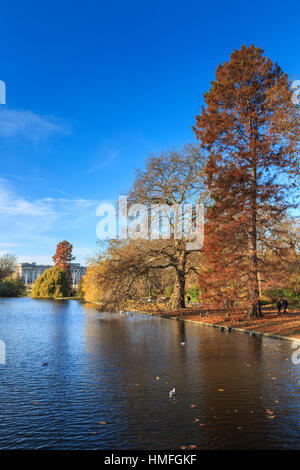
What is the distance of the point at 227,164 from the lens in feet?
88.5

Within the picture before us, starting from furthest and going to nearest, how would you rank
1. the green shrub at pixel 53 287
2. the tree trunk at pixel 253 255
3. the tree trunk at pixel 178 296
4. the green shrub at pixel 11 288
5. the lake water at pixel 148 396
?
the green shrub at pixel 11 288
the green shrub at pixel 53 287
the tree trunk at pixel 178 296
the tree trunk at pixel 253 255
the lake water at pixel 148 396

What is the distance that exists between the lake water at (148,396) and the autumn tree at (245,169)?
28.9 ft

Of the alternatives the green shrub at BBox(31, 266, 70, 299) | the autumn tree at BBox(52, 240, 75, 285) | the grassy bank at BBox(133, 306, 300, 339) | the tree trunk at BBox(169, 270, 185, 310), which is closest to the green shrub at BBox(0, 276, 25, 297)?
the green shrub at BBox(31, 266, 70, 299)

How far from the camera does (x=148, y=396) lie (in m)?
9.60

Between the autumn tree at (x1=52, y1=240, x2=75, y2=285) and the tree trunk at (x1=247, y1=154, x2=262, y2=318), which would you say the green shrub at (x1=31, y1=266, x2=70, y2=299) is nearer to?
the autumn tree at (x1=52, y1=240, x2=75, y2=285)

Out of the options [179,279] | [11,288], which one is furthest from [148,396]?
[11,288]

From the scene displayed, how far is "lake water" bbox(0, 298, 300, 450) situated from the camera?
6.98m

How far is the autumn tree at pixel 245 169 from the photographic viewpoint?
25.1m

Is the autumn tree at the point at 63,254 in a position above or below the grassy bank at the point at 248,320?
above

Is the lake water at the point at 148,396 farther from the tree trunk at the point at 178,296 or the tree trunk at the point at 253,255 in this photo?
the tree trunk at the point at 178,296

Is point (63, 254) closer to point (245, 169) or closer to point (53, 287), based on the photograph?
point (53, 287)

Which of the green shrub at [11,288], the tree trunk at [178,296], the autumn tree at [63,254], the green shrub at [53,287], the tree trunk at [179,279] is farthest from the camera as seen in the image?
the autumn tree at [63,254]

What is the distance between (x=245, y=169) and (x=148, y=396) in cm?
1959

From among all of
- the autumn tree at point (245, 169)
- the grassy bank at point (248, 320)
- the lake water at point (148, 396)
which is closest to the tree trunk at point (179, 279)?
the grassy bank at point (248, 320)
